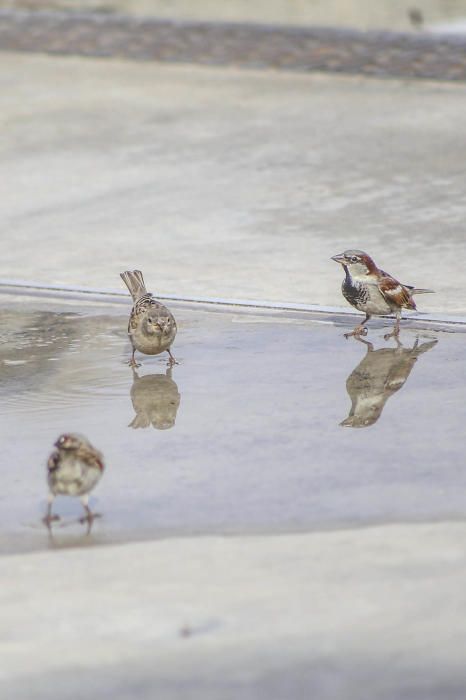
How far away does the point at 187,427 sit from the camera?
8133 millimetres

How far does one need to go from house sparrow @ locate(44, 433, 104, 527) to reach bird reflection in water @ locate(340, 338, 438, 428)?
191 centimetres

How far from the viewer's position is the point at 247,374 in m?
9.05

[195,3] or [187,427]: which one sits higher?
[195,3]

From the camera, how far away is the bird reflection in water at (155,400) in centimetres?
832

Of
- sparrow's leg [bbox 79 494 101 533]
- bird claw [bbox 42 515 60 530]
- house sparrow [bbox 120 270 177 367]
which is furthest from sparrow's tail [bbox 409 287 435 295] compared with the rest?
bird claw [bbox 42 515 60 530]

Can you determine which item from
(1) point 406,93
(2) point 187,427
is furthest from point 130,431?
(1) point 406,93

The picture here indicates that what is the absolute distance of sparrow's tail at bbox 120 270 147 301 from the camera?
32.1 ft

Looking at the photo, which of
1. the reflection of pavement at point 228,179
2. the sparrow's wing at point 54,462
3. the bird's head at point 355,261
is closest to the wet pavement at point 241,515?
the sparrow's wing at point 54,462

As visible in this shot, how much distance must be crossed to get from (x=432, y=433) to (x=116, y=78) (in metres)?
11.9

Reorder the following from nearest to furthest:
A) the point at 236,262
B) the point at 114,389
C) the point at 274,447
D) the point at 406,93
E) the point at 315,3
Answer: the point at 274,447, the point at 114,389, the point at 236,262, the point at 406,93, the point at 315,3

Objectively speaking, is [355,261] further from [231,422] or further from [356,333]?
[231,422]

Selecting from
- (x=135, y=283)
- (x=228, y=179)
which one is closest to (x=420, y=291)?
(x=135, y=283)

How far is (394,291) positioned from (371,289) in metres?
0.16

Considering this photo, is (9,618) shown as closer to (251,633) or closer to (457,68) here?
(251,633)
